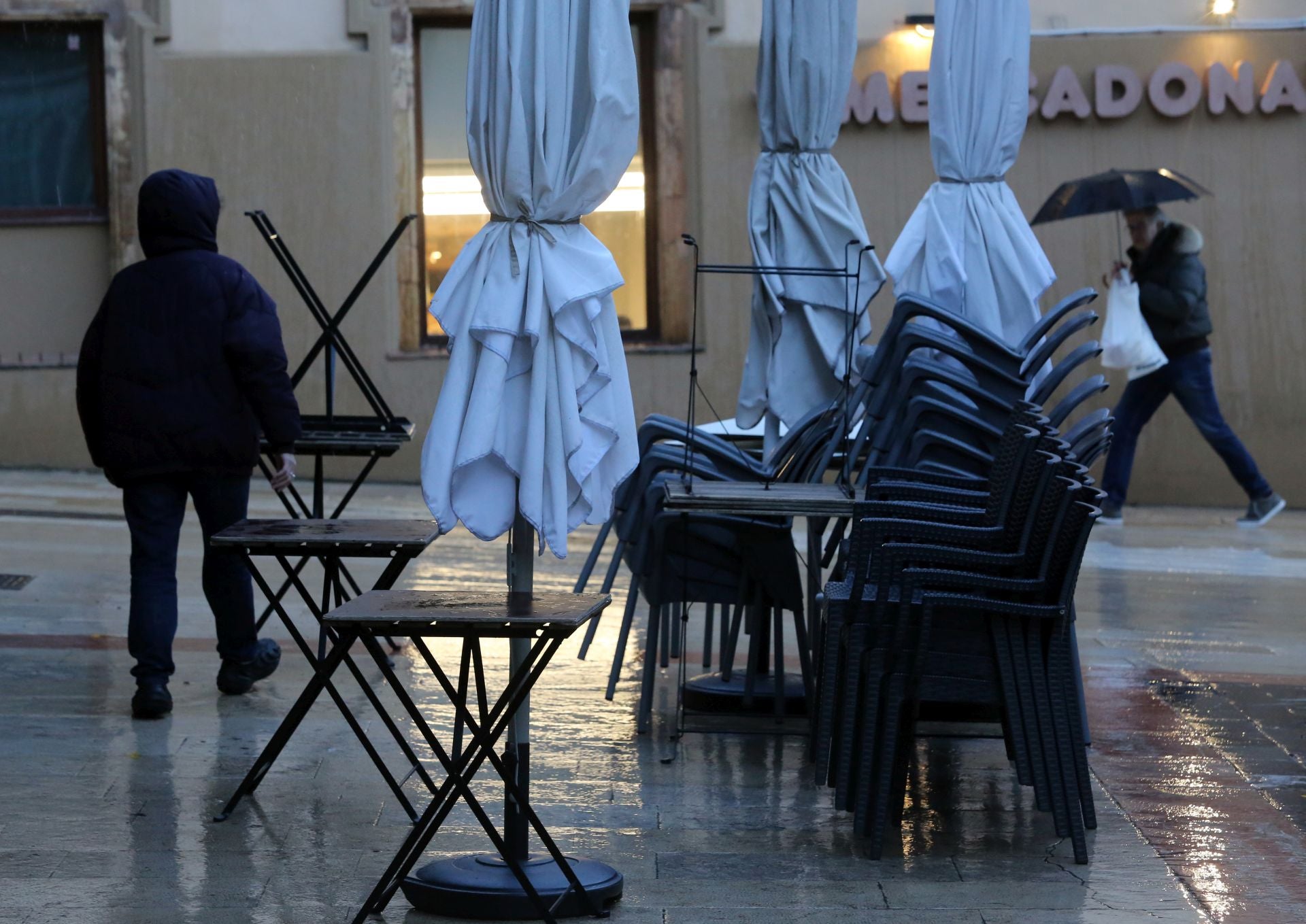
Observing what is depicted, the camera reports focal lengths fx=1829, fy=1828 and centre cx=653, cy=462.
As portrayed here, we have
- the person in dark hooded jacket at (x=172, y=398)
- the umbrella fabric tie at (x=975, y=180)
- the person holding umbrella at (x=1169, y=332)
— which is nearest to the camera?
the person in dark hooded jacket at (x=172, y=398)

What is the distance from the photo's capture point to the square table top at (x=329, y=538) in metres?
4.90

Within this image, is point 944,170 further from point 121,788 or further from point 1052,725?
point 121,788

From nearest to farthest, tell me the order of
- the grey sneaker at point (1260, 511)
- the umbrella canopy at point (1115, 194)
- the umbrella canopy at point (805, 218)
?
the umbrella canopy at point (805, 218) → the umbrella canopy at point (1115, 194) → the grey sneaker at point (1260, 511)

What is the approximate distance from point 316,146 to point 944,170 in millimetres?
7044

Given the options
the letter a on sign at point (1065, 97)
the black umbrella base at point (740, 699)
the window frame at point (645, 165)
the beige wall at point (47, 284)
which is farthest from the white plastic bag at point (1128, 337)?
the beige wall at point (47, 284)

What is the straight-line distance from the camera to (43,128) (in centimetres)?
1360


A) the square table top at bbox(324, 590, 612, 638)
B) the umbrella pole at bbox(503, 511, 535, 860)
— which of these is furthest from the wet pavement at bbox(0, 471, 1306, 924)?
the square table top at bbox(324, 590, 612, 638)

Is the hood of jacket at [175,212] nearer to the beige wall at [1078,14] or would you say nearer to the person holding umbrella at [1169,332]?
the person holding umbrella at [1169,332]

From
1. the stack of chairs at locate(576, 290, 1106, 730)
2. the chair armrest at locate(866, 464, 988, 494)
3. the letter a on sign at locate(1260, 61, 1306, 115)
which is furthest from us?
the letter a on sign at locate(1260, 61, 1306, 115)

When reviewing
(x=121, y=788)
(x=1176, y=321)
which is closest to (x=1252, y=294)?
(x=1176, y=321)

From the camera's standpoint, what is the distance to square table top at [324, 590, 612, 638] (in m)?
3.89

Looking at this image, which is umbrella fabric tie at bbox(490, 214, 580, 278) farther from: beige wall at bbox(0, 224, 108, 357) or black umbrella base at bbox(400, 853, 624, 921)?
beige wall at bbox(0, 224, 108, 357)

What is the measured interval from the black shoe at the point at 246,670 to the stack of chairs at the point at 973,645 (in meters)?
2.44

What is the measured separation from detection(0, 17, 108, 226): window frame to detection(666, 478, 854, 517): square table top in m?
8.99
